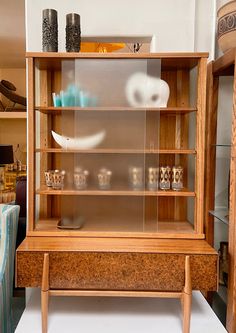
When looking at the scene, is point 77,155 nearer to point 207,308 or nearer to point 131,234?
point 131,234

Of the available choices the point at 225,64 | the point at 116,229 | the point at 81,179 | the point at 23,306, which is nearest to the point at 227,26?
the point at 225,64

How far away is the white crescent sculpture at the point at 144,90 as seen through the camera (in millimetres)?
1957

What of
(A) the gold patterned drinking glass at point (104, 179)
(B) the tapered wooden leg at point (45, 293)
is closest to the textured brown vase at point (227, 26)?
(A) the gold patterned drinking glass at point (104, 179)

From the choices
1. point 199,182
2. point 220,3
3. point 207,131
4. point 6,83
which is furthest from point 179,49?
point 6,83

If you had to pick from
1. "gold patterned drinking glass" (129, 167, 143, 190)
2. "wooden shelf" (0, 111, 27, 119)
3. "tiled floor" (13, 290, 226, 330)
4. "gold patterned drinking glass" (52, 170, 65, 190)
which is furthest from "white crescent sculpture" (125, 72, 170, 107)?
"wooden shelf" (0, 111, 27, 119)

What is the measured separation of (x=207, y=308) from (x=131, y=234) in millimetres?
588

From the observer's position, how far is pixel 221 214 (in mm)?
2049

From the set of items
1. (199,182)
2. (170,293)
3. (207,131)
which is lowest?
(170,293)

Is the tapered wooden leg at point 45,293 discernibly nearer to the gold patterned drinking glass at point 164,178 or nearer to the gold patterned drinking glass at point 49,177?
the gold patterned drinking glass at point 49,177

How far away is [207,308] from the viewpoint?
1.90 meters

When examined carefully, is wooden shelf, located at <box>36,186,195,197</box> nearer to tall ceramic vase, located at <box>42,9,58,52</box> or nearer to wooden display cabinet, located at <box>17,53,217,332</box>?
wooden display cabinet, located at <box>17,53,217,332</box>

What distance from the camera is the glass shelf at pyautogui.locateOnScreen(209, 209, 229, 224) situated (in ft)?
6.45

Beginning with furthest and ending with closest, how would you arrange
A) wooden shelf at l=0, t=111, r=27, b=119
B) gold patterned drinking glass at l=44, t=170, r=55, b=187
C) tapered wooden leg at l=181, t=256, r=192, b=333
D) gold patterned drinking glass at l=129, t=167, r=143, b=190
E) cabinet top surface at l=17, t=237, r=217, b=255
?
1. wooden shelf at l=0, t=111, r=27, b=119
2. gold patterned drinking glass at l=44, t=170, r=55, b=187
3. gold patterned drinking glass at l=129, t=167, r=143, b=190
4. cabinet top surface at l=17, t=237, r=217, b=255
5. tapered wooden leg at l=181, t=256, r=192, b=333

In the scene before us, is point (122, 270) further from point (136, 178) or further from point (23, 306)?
point (23, 306)
